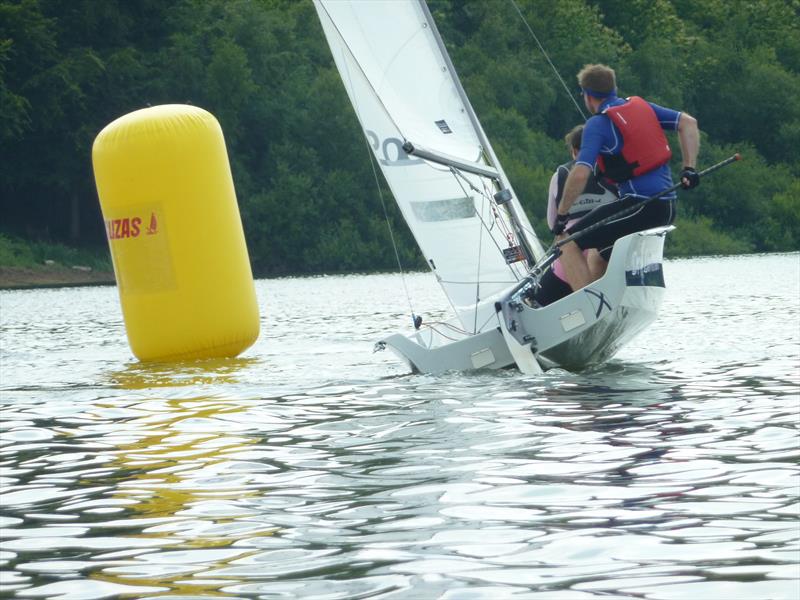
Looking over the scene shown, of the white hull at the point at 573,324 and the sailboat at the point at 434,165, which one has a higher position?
the sailboat at the point at 434,165

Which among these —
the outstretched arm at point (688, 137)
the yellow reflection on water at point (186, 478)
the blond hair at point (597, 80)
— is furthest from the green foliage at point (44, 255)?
the outstretched arm at point (688, 137)

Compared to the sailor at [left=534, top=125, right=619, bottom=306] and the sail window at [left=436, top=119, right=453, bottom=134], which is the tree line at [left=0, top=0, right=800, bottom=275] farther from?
the sailor at [left=534, top=125, right=619, bottom=306]

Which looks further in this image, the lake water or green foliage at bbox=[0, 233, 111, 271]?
green foliage at bbox=[0, 233, 111, 271]

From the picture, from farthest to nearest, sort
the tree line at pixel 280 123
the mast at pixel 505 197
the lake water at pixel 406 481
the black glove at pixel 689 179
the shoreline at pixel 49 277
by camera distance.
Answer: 1. the tree line at pixel 280 123
2. the shoreline at pixel 49 277
3. the mast at pixel 505 197
4. the black glove at pixel 689 179
5. the lake water at pixel 406 481

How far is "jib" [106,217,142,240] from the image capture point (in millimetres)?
12914

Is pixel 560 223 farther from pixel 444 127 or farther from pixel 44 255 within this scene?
pixel 44 255

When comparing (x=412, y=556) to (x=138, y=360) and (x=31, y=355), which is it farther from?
(x=31, y=355)

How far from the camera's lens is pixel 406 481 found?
6.12m

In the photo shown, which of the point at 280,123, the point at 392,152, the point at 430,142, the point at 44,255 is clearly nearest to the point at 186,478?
the point at 430,142

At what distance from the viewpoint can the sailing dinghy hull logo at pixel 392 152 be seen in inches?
469

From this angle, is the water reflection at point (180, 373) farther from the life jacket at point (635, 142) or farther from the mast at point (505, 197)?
the life jacket at point (635, 142)

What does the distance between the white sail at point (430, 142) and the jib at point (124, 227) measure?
82.1 inches

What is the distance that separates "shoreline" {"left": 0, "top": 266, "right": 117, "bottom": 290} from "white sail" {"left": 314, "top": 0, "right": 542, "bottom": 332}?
31.3 meters

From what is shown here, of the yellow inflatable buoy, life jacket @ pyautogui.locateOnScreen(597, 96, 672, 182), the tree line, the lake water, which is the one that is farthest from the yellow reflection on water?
the tree line
